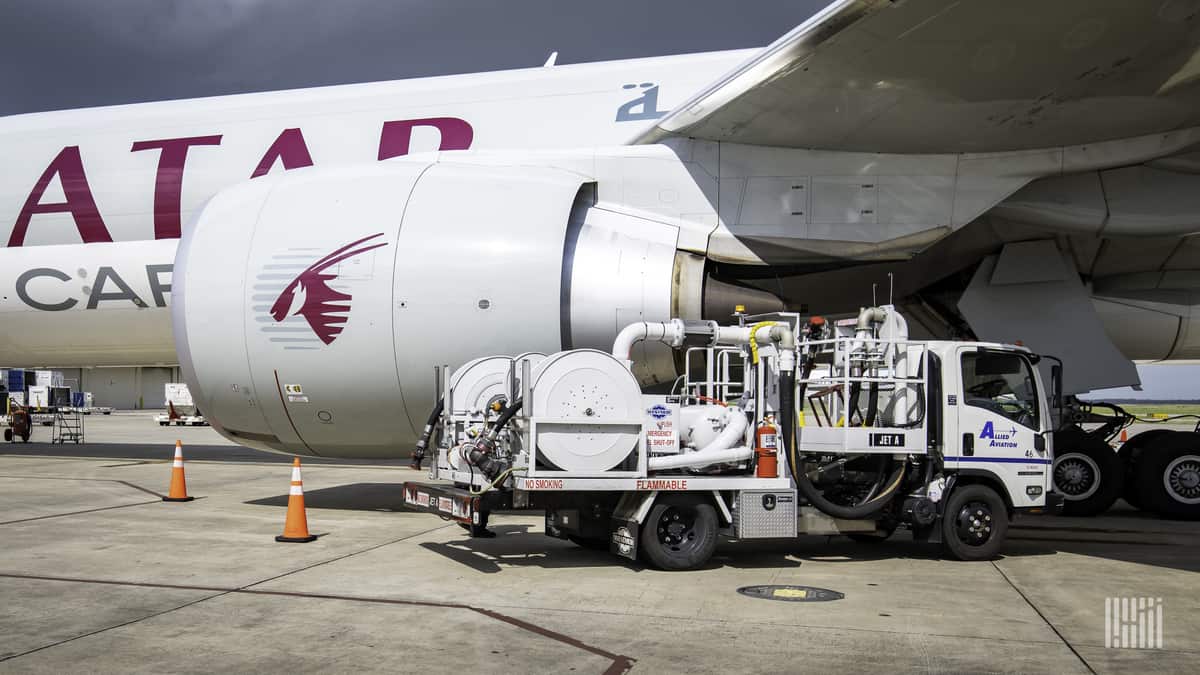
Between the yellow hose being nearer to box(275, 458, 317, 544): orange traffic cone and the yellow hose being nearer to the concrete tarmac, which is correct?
the concrete tarmac

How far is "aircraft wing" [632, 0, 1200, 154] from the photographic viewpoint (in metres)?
7.78

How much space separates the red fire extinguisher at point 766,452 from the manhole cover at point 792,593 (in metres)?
1.13

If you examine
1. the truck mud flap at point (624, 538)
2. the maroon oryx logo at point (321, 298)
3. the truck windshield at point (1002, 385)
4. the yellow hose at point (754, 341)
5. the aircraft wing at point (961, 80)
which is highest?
the aircraft wing at point (961, 80)

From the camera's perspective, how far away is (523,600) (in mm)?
6844

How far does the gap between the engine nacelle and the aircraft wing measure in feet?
5.77

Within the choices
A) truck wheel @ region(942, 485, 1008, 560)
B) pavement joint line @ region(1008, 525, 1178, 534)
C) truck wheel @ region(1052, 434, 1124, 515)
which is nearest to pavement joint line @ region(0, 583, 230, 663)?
truck wheel @ region(942, 485, 1008, 560)

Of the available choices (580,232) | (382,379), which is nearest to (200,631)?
(382,379)

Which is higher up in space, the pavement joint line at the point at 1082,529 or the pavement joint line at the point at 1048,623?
the pavement joint line at the point at 1048,623

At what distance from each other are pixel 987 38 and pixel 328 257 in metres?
6.69

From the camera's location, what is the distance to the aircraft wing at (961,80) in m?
7.78

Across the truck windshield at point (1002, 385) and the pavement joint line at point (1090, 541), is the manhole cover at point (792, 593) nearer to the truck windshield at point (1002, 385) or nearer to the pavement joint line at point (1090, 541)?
the truck windshield at point (1002, 385)

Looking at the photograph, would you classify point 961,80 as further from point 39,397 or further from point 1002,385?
point 39,397

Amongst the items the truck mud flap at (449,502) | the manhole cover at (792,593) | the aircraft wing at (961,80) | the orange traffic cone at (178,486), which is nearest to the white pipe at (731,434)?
the manhole cover at (792,593)

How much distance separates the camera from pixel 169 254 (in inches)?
521
